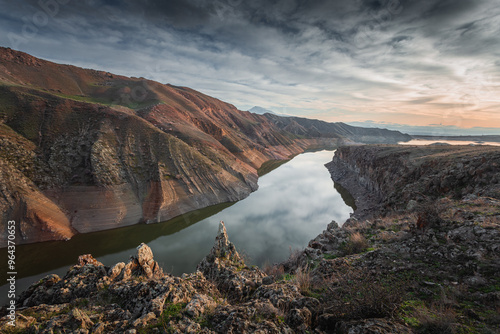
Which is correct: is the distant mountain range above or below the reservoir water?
above

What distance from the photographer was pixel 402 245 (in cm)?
764

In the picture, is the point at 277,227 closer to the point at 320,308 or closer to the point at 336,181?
the point at 320,308

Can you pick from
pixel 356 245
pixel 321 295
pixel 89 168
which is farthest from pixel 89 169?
pixel 356 245

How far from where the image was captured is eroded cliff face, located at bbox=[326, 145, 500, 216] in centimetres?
1491

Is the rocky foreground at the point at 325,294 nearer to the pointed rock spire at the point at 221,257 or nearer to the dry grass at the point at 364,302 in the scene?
the dry grass at the point at 364,302

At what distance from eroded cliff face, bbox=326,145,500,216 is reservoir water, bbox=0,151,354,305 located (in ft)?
20.9

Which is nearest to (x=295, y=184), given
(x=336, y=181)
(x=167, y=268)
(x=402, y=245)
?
(x=336, y=181)

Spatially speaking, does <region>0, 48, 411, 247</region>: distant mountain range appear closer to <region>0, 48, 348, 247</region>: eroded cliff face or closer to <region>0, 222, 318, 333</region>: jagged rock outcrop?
<region>0, 48, 348, 247</region>: eroded cliff face

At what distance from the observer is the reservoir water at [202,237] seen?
722 inches

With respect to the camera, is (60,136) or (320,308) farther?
(60,136)

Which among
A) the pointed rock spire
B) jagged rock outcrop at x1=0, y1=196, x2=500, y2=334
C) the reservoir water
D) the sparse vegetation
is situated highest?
jagged rock outcrop at x1=0, y1=196, x2=500, y2=334

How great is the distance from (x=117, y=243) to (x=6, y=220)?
1039cm

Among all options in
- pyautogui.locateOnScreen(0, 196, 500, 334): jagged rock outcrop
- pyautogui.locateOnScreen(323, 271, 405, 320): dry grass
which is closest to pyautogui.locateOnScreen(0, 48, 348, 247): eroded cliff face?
pyautogui.locateOnScreen(0, 196, 500, 334): jagged rock outcrop

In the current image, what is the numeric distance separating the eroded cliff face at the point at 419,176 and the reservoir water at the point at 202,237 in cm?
638
